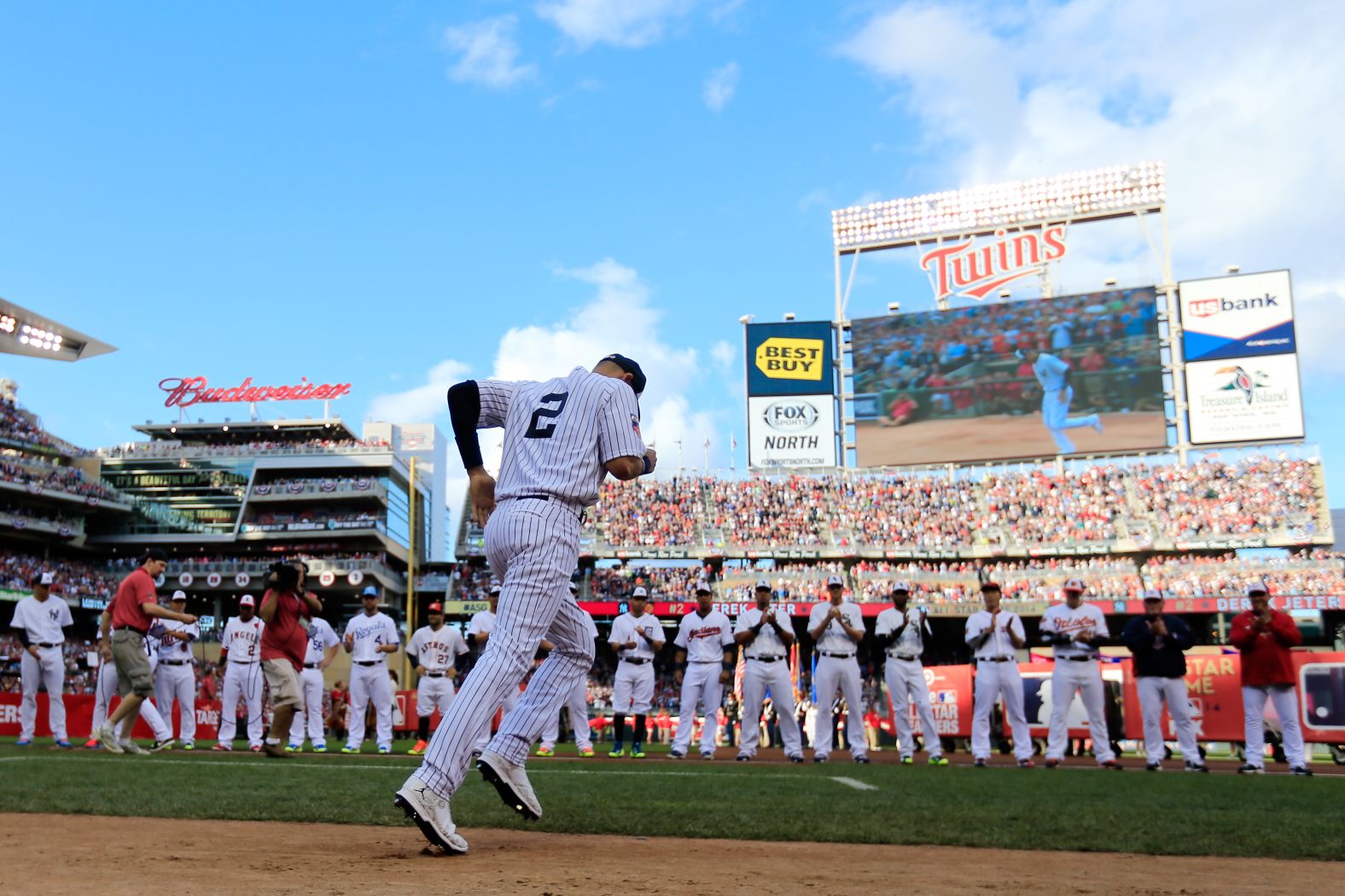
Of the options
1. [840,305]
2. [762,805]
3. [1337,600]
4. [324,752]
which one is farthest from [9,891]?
[840,305]

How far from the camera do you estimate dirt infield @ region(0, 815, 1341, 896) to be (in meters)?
3.28

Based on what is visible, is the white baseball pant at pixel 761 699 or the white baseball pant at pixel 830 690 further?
the white baseball pant at pixel 761 699

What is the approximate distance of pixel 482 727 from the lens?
4055 millimetres

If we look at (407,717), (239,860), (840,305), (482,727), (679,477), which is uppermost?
(840,305)

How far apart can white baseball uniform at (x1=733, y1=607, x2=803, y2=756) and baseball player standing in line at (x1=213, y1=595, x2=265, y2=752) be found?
6034 mm

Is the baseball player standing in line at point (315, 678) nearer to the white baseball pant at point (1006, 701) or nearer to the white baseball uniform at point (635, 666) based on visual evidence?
the white baseball uniform at point (635, 666)

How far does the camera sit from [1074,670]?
1259 cm

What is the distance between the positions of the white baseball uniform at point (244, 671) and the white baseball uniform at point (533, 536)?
10392 millimetres

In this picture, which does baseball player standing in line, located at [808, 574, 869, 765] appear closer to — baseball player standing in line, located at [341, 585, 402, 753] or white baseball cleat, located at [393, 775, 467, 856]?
baseball player standing in line, located at [341, 585, 402, 753]

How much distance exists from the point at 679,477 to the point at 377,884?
44.4 metres

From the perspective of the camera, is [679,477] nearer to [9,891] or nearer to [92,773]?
[92,773]

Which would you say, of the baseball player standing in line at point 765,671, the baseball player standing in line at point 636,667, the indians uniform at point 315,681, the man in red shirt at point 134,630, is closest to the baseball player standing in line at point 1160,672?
the baseball player standing in line at point 765,671

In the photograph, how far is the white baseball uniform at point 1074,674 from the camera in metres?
12.5

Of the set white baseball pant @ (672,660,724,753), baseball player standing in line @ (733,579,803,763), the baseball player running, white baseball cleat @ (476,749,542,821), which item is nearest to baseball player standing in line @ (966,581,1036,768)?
baseball player standing in line @ (733,579,803,763)
